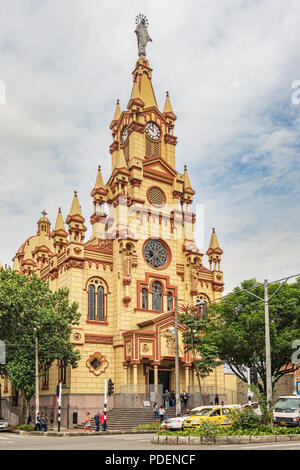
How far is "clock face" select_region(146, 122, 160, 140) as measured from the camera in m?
55.2

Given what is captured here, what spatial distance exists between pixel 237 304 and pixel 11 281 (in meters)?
18.1

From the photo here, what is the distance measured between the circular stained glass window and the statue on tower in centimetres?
2515

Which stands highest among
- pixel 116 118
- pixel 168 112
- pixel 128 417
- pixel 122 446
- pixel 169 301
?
pixel 168 112

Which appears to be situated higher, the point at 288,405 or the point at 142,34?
the point at 142,34

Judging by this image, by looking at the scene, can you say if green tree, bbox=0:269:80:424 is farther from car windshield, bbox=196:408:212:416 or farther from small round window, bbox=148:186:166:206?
small round window, bbox=148:186:166:206

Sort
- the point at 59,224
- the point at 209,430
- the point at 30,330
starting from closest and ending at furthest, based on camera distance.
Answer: the point at 209,430 < the point at 30,330 < the point at 59,224

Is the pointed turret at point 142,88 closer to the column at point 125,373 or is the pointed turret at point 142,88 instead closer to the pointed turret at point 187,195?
the pointed turret at point 187,195

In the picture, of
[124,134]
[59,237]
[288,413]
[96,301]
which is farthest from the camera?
[124,134]

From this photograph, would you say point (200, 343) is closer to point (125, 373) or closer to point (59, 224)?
point (125, 373)

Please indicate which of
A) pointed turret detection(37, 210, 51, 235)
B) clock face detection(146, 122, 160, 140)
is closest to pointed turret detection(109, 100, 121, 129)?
clock face detection(146, 122, 160, 140)

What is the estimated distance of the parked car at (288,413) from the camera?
89.6 ft

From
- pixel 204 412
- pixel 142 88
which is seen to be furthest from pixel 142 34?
pixel 204 412

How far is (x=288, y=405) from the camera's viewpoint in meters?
29.1

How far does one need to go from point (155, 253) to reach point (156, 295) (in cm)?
428
